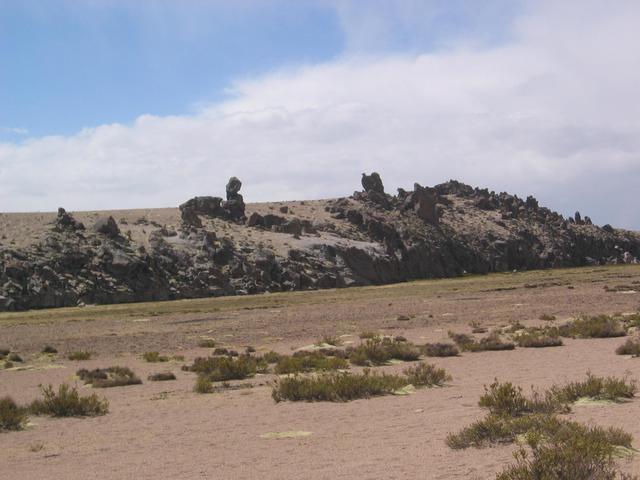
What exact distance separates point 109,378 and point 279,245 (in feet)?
256

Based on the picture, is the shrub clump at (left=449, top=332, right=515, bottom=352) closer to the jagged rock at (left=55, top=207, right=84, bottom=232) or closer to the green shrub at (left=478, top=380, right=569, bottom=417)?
the green shrub at (left=478, top=380, right=569, bottom=417)

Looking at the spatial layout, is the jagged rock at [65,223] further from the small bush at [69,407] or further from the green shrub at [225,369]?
the small bush at [69,407]

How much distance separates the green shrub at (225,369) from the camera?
19.2 m

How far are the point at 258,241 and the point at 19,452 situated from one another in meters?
87.4

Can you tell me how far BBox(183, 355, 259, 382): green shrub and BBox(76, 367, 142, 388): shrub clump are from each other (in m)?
2.03

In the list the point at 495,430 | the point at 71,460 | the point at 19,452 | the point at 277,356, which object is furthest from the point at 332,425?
the point at 277,356

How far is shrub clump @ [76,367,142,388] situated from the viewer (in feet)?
62.1

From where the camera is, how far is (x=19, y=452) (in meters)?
11.1

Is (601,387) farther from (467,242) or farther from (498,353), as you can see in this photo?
(467,242)

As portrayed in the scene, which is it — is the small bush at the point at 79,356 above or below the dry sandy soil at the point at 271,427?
below

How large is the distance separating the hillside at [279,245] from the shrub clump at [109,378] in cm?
5253

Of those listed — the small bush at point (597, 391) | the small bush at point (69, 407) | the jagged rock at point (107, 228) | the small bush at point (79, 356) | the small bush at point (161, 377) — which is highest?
the jagged rock at point (107, 228)

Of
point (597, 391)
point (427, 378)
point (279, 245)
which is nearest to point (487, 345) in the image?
point (427, 378)

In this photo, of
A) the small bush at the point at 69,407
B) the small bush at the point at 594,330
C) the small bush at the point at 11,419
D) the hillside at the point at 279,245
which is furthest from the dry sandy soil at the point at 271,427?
the hillside at the point at 279,245
